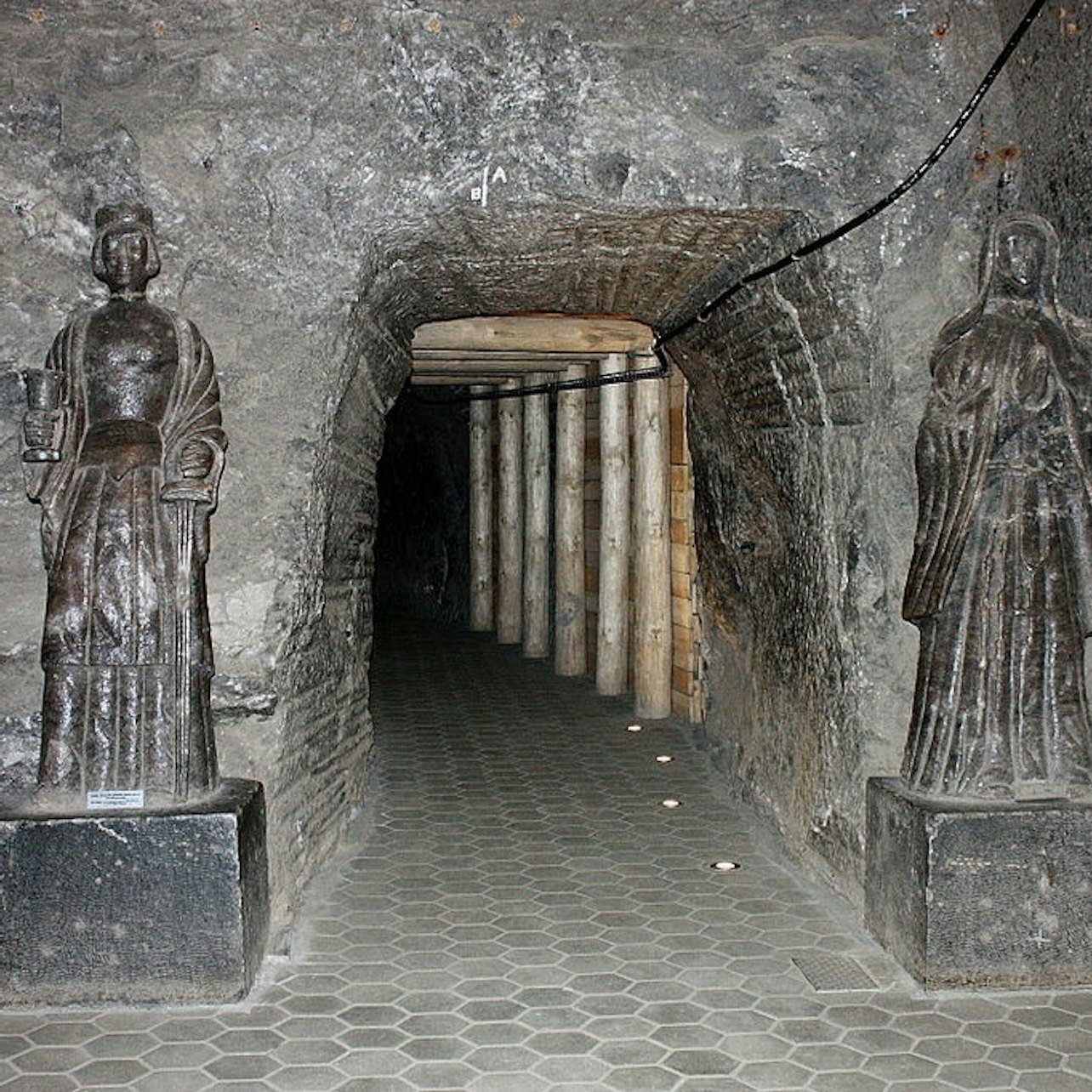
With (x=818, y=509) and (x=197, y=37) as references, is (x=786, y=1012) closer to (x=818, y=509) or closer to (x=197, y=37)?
(x=818, y=509)

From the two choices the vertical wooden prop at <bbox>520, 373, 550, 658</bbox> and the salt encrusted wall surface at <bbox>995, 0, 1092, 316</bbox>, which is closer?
the salt encrusted wall surface at <bbox>995, 0, 1092, 316</bbox>

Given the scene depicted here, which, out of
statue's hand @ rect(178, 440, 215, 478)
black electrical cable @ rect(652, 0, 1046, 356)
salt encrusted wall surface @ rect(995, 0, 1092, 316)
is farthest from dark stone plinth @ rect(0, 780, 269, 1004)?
salt encrusted wall surface @ rect(995, 0, 1092, 316)

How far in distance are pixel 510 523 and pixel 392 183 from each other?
6.81m

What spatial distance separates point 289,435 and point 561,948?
5.96 feet

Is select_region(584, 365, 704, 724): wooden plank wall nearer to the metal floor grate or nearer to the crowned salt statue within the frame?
the metal floor grate

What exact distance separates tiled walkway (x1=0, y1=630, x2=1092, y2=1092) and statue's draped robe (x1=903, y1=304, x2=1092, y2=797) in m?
0.70

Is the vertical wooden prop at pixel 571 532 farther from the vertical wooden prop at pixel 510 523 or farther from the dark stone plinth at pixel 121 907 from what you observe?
the dark stone plinth at pixel 121 907

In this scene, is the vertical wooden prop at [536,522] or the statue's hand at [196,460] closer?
the statue's hand at [196,460]

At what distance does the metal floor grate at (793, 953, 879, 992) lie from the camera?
3.74 m

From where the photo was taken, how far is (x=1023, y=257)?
375 cm

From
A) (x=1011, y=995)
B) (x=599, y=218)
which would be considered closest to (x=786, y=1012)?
(x=1011, y=995)

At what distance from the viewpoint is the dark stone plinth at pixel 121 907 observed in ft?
11.7

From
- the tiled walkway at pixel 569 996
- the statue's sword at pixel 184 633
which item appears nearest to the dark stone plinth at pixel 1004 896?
the tiled walkway at pixel 569 996

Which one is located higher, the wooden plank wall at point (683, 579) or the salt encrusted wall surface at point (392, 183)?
the salt encrusted wall surface at point (392, 183)
